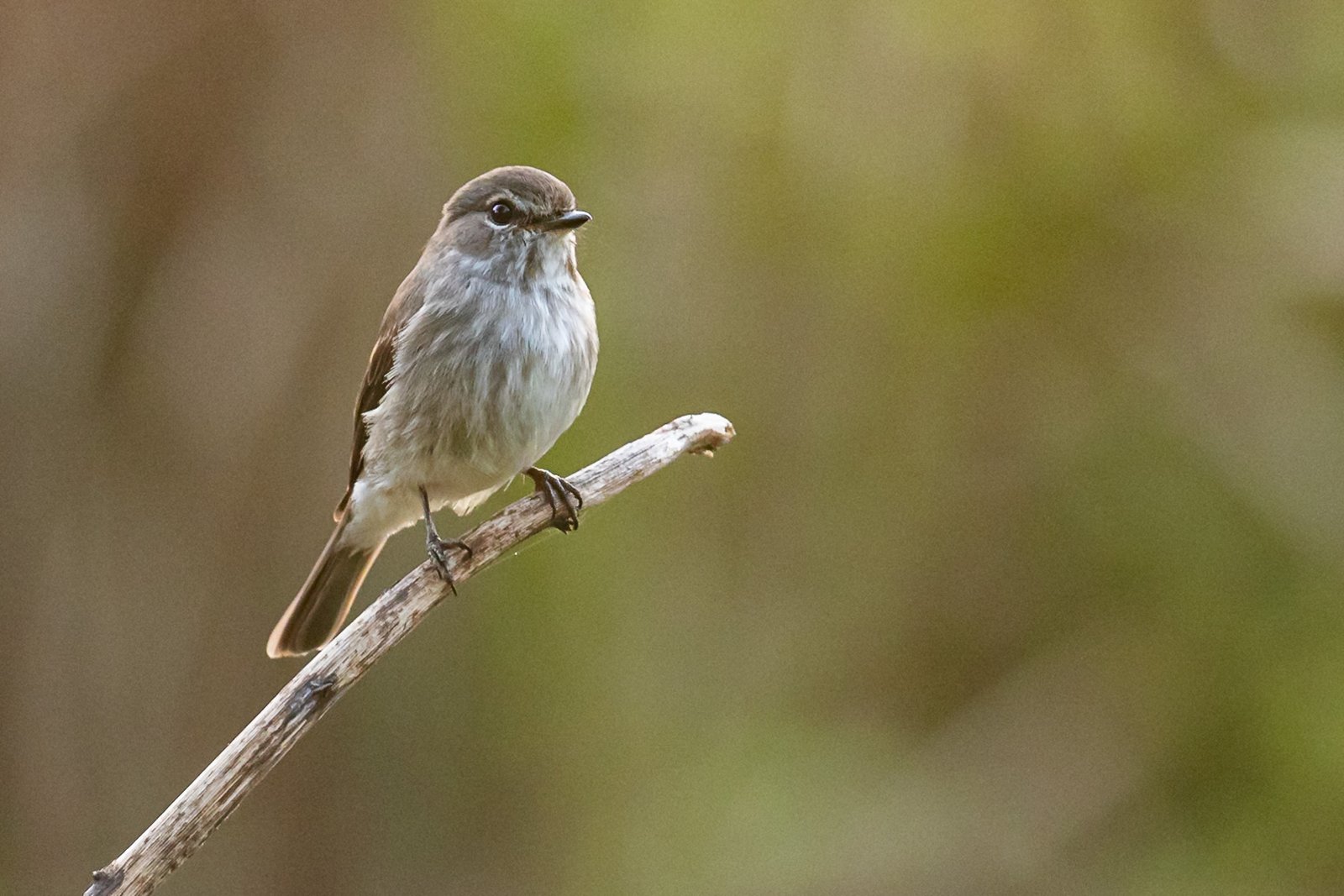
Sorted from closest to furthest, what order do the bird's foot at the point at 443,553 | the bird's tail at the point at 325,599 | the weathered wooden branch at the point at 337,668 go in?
the weathered wooden branch at the point at 337,668
the bird's foot at the point at 443,553
the bird's tail at the point at 325,599

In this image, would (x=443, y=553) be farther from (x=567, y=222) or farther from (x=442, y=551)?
(x=567, y=222)

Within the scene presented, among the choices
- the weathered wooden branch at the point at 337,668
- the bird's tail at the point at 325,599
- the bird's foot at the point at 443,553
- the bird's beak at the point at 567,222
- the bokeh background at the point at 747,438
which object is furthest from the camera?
the bokeh background at the point at 747,438

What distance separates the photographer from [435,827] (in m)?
5.51

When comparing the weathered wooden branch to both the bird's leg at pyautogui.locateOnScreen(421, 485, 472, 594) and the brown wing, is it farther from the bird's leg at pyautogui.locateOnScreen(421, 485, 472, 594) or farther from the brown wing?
the brown wing

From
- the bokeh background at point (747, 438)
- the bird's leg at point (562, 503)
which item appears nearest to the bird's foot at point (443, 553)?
the bird's leg at point (562, 503)

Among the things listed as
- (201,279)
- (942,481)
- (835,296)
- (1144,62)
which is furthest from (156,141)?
(1144,62)

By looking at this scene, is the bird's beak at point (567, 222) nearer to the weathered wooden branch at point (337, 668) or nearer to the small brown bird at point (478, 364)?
the small brown bird at point (478, 364)

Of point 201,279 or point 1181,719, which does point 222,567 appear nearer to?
point 201,279

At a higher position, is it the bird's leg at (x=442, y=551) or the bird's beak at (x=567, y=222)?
the bird's beak at (x=567, y=222)

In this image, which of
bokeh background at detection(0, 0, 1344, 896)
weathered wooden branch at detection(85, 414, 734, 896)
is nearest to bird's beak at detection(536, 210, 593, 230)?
weathered wooden branch at detection(85, 414, 734, 896)

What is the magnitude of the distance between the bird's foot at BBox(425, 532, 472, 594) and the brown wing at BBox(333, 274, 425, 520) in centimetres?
66

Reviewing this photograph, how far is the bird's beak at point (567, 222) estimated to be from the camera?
375 centimetres

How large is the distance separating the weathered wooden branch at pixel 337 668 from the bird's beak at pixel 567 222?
0.60 m

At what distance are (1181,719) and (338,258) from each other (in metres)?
3.31
